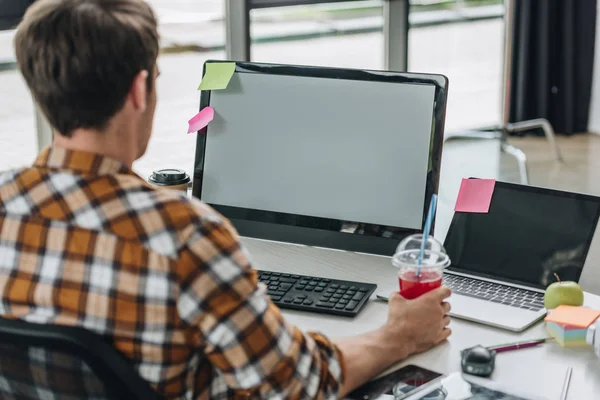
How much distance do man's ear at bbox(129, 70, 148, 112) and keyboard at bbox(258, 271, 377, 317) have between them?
0.59m

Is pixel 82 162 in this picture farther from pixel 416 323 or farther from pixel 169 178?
pixel 169 178

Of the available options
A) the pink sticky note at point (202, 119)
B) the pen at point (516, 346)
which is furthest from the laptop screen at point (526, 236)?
the pink sticky note at point (202, 119)

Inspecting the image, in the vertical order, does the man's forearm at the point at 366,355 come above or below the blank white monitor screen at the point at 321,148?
below

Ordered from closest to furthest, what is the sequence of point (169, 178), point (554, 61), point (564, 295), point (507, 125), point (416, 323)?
point (416, 323) → point (564, 295) → point (169, 178) → point (507, 125) → point (554, 61)

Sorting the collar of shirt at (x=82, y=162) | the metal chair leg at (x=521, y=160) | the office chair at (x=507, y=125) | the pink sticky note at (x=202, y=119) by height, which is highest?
the collar of shirt at (x=82, y=162)

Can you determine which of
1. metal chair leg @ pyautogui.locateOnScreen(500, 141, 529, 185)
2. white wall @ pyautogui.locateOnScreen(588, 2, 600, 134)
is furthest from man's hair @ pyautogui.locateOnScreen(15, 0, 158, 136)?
white wall @ pyautogui.locateOnScreen(588, 2, 600, 134)

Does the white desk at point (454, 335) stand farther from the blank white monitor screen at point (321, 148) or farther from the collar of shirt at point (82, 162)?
the collar of shirt at point (82, 162)

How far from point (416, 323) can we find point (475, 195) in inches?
15.2

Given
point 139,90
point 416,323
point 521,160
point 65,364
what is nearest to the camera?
point 65,364

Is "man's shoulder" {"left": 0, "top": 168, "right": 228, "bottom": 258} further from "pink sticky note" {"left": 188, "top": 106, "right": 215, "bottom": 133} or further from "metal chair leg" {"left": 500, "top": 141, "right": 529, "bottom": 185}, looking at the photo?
"metal chair leg" {"left": 500, "top": 141, "right": 529, "bottom": 185}

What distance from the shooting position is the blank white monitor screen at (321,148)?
1.74 m

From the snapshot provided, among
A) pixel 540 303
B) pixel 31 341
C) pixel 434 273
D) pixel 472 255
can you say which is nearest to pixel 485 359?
pixel 434 273

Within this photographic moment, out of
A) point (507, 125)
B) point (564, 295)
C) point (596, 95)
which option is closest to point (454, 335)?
point (564, 295)

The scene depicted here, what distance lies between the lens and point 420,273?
1422 millimetres
